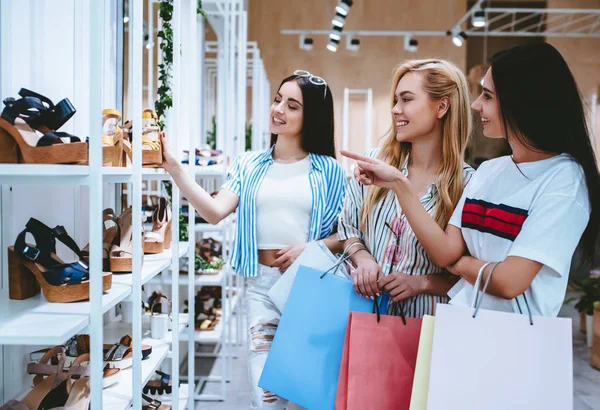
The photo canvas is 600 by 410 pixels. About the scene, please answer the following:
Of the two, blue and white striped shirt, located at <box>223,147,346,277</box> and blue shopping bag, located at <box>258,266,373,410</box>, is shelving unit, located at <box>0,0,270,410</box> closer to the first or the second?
blue and white striped shirt, located at <box>223,147,346,277</box>

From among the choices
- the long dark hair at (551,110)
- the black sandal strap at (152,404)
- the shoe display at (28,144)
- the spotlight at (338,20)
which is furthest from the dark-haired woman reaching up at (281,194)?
the spotlight at (338,20)

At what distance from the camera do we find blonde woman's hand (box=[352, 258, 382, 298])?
1620 millimetres

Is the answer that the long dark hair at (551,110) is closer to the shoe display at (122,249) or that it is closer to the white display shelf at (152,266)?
the white display shelf at (152,266)

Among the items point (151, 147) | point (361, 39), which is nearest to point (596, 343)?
point (151, 147)

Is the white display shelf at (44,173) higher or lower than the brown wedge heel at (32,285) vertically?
higher

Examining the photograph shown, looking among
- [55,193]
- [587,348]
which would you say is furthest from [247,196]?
[587,348]

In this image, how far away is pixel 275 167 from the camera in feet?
7.72

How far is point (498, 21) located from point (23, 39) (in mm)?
12150

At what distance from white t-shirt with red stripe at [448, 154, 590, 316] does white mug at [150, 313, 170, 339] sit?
1.49 meters

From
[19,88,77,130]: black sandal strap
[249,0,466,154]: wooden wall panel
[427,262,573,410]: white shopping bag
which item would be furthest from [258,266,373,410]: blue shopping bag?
[249,0,466,154]: wooden wall panel

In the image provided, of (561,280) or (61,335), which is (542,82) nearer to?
(561,280)

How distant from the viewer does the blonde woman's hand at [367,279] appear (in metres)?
1.62

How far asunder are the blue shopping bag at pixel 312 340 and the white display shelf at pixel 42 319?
1.55 feet

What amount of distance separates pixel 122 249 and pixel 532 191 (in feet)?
4.53
